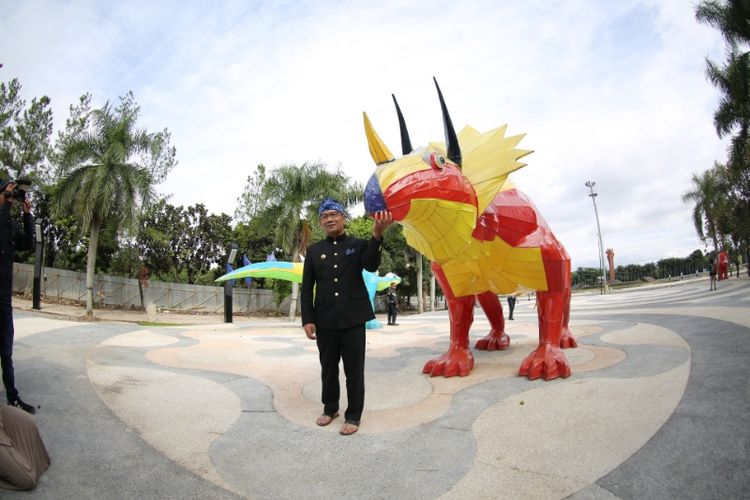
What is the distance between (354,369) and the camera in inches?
122

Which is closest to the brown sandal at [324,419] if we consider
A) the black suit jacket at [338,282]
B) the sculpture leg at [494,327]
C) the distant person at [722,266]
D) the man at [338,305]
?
the man at [338,305]

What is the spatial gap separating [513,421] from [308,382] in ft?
6.63

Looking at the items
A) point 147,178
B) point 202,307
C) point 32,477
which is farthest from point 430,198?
point 202,307

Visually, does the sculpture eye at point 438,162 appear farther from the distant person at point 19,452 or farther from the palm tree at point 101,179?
the palm tree at point 101,179

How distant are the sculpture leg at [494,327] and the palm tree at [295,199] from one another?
13292 mm

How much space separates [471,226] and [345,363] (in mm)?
1455

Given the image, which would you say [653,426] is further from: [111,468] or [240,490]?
[111,468]

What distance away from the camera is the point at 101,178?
47.1ft

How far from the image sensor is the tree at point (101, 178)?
14375 millimetres

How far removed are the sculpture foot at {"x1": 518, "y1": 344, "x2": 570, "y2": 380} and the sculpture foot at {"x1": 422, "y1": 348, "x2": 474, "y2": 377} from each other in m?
0.53

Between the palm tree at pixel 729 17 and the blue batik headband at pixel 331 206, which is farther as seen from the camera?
the palm tree at pixel 729 17

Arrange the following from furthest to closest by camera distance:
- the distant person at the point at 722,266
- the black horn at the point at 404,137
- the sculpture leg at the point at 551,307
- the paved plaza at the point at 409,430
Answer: the distant person at the point at 722,266
the sculpture leg at the point at 551,307
the black horn at the point at 404,137
the paved plaza at the point at 409,430

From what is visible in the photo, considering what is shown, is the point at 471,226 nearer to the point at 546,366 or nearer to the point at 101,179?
the point at 546,366

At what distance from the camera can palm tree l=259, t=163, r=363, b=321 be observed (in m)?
18.7
